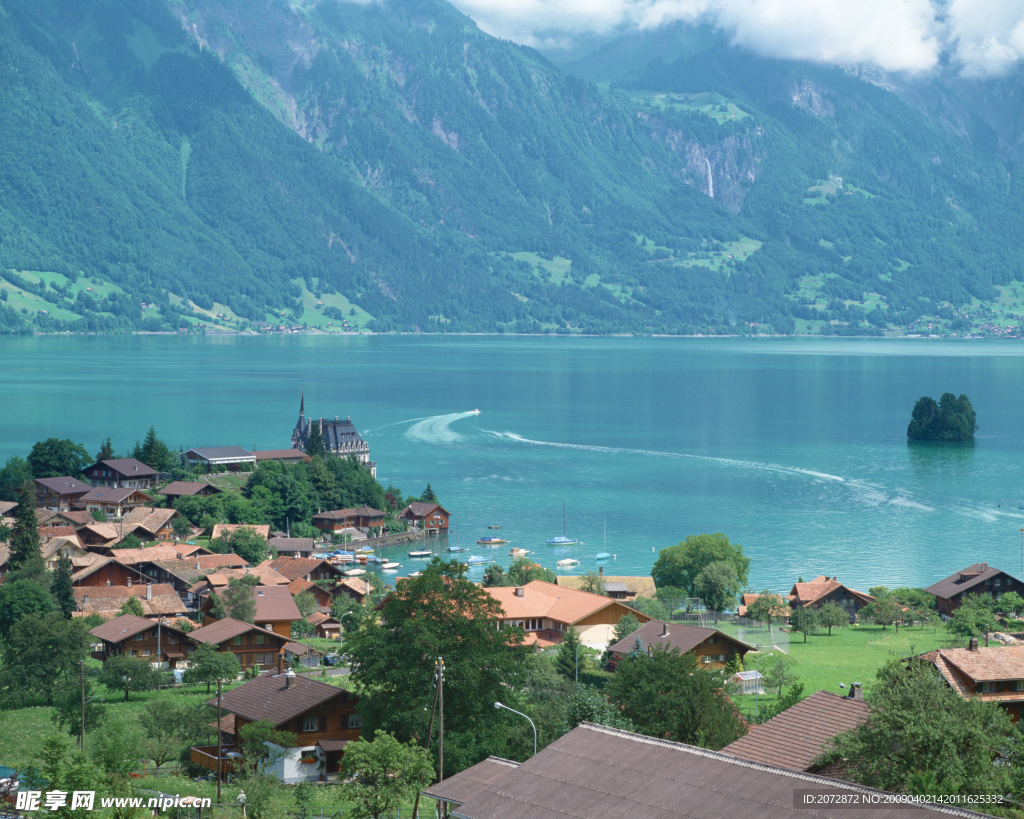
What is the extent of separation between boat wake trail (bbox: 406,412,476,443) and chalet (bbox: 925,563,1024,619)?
3036 inches

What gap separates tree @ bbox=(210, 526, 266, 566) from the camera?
6925cm

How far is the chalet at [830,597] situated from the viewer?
59.8 m

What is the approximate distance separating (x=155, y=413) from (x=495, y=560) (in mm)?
92731

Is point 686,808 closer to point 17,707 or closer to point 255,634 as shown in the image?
point 17,707

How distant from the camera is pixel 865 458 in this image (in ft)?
402

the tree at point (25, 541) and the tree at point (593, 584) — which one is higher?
the tree at point (25, 541)

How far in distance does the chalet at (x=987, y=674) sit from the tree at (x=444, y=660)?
35.8ft

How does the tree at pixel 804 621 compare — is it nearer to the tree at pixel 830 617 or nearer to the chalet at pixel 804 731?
the tree at pixel 830 617

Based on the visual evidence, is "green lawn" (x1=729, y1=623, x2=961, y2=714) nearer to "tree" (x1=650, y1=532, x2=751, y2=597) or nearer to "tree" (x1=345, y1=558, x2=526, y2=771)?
"tree" (x1=650, y1=532, x2=751, y2=597)

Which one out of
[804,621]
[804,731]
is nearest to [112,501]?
[804,621]

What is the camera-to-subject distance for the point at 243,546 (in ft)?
229

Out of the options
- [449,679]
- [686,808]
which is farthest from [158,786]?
[686,808]

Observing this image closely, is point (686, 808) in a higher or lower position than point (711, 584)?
higher

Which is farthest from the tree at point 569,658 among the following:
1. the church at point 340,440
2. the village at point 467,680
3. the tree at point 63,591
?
the church at point 340,440
